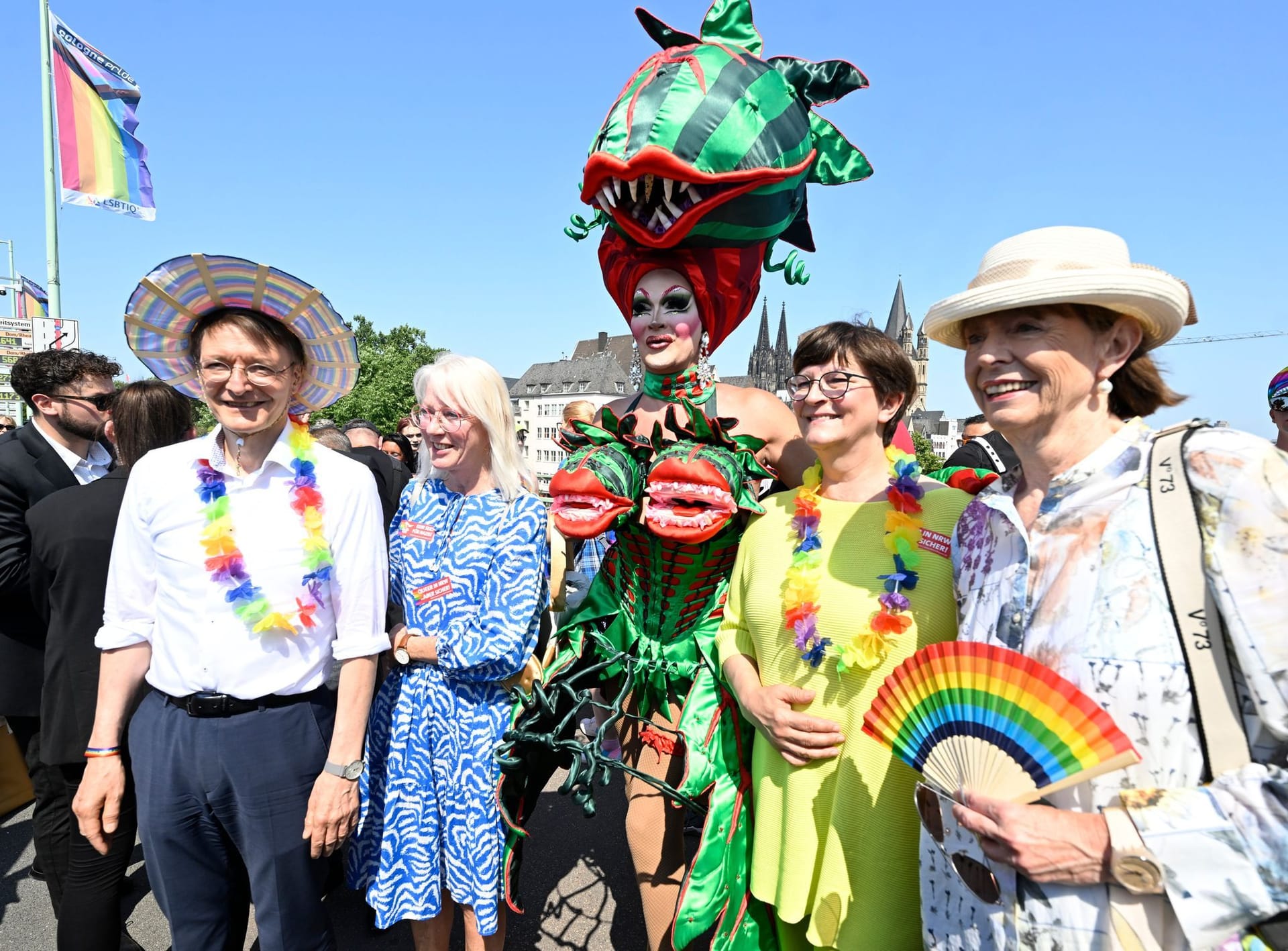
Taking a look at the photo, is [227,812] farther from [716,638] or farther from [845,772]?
[845,772]

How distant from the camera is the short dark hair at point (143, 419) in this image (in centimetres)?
267

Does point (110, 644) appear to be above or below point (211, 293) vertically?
below

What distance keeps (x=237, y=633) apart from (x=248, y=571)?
170 millimetres

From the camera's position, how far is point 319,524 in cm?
202

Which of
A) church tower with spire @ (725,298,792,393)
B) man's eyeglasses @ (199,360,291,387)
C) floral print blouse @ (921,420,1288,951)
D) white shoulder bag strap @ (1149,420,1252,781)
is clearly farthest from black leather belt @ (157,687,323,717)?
church tower with spire @ (725,298,792,393)

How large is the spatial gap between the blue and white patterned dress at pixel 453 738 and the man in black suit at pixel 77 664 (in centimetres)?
Result: 84

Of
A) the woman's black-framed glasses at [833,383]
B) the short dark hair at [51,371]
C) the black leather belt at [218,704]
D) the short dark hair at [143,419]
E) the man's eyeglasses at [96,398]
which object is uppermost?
the short dark hair at [51,371]

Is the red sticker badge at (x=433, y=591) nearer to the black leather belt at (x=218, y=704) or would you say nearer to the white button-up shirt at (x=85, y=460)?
the black leather belt at (x=218, y=704)

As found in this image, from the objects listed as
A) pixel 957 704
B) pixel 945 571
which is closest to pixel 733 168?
pixel 945 571

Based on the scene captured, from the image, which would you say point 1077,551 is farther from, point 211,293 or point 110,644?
point 110,644

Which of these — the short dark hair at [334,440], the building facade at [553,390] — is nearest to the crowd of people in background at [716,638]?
the short dark hair at [334,440]

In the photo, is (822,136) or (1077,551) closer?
(1077,551)

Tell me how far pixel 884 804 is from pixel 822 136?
220 centimetres

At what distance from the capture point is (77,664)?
98.7 inches
